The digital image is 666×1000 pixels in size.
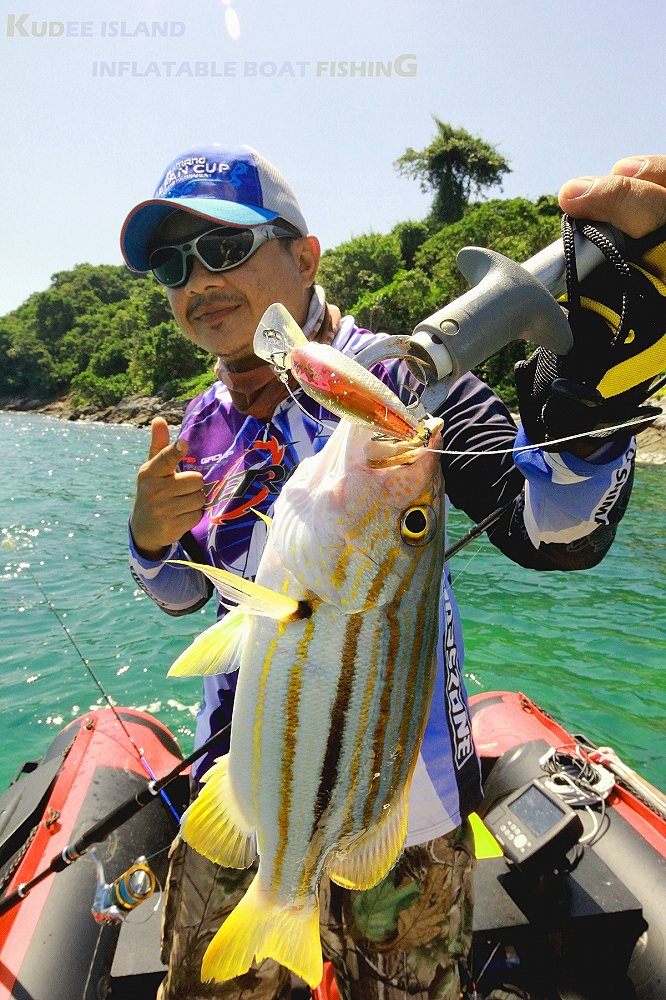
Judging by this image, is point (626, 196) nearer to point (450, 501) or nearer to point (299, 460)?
point (450, 501)

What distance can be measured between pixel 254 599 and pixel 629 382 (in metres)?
1.15

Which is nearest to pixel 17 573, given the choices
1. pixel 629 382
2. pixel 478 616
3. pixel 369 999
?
pixel 478 616

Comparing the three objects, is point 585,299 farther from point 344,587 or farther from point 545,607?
point 545,607

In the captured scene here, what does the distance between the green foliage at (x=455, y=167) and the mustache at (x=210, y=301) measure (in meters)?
53.4

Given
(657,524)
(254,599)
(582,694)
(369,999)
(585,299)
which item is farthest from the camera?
(657,524)

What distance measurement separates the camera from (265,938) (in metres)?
1.54

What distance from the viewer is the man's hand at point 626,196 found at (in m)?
1.44

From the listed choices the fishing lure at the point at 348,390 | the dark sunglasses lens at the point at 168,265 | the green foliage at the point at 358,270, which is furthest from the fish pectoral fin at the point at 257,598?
the green foliage at the point at 358,270

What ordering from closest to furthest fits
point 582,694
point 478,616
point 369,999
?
point 369,999 < point 582,694 < point 478,616

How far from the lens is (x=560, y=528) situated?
1.83 m

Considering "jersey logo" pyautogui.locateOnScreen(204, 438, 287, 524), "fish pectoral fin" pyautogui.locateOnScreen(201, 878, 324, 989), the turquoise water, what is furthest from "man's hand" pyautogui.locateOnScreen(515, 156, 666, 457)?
the turquoise water

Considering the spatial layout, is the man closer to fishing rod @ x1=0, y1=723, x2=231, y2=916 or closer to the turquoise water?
fishing rod @ x1=0, y1=723, x2=231, y2=916

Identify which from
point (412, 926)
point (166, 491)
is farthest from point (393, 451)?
point (412, 926)

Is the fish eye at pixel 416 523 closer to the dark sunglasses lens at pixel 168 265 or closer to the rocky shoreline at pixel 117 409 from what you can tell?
the dark sunglasses lens at pixel 168 265
